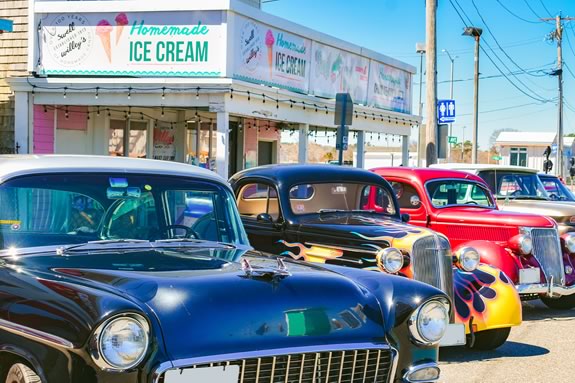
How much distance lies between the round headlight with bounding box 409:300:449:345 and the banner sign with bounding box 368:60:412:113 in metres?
18.0

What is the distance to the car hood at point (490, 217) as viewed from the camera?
31.1ft

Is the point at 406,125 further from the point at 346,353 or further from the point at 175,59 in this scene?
the point at 346,353

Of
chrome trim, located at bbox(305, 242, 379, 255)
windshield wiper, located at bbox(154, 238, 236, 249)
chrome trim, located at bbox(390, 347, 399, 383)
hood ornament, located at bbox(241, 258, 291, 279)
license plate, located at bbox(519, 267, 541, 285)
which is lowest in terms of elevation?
license plate, located at bbox(519, 267, 541, 285)

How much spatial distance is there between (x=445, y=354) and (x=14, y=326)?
5.03 metres

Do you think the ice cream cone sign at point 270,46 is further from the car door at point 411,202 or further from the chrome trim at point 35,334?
the chrome trim at point 35,334

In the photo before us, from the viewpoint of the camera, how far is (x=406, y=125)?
24.0 meters

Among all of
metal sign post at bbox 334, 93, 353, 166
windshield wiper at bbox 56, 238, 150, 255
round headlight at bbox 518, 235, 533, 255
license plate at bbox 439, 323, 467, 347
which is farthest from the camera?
metal sign post at bbox 334, 93, 353, 166

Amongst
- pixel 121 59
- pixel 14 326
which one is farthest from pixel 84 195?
pixel 121 59

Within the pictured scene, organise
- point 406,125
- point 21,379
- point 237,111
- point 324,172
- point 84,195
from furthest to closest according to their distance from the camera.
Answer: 1. point 406,125
2. point 237,111
3. point 324,172
4. point 84,195
5. point 21,379

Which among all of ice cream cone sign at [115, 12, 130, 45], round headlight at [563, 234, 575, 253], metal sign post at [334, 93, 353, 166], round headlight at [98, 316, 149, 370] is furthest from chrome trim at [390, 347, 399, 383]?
ice cream cone sign at [115, 12, 130, 45]

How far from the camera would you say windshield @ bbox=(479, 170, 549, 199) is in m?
12.8

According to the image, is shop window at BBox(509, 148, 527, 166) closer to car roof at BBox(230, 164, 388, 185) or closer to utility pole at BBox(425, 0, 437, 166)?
utility pole at BBox(425, 0, 437, 166)

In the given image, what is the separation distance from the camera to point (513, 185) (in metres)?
12.9

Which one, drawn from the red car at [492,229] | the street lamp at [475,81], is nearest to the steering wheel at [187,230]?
the red car at [492,229]
